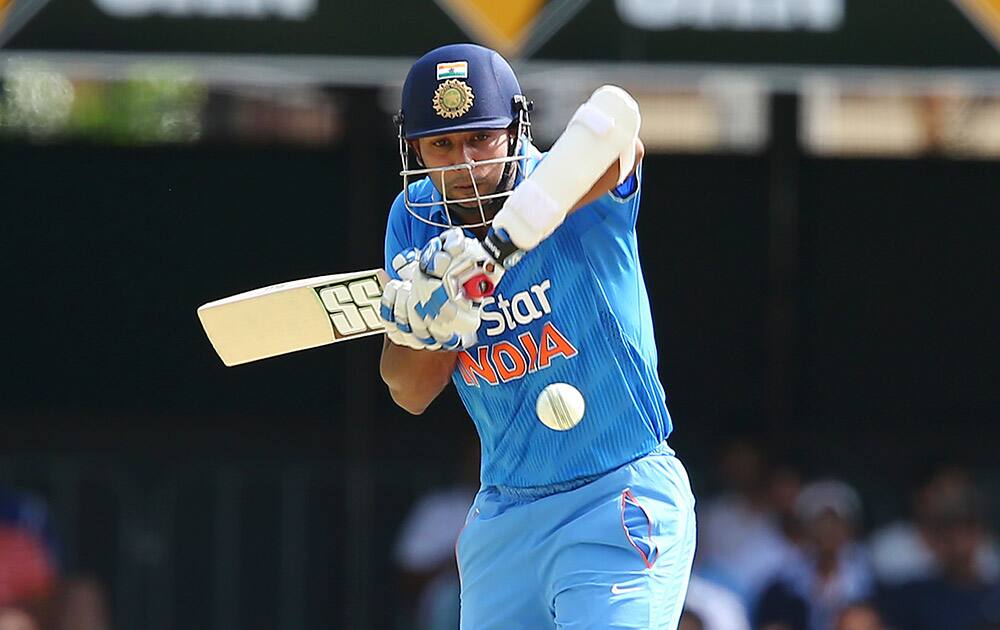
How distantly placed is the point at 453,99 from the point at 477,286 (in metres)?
0.39

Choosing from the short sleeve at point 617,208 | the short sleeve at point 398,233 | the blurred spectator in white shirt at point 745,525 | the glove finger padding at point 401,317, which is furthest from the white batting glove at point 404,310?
the blurred spectator in white shirt at point 745,525

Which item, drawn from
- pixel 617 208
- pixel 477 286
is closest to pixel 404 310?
pixel 477 286

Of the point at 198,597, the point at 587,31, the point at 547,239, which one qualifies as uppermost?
the point at 587,31

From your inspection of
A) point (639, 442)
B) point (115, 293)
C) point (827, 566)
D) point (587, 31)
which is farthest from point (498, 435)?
point (115, 293)

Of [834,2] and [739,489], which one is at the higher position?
[834,2]

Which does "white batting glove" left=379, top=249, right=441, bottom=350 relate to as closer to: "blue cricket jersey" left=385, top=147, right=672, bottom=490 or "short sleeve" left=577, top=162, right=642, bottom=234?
"blue cricket jersey" left=385, top=147, right=672, bottom=490

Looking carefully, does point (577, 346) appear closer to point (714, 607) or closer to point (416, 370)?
point (416, 370)

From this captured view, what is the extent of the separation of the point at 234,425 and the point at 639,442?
13.5 ft

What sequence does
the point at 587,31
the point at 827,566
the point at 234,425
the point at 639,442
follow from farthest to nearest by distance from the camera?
the point at 234,425, the point at 827,566, the point at 587,31, the point at 639,442

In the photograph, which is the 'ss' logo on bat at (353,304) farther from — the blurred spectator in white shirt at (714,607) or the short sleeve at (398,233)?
the blurred spectator in white shirt at (714,607)

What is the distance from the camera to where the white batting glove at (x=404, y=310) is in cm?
308

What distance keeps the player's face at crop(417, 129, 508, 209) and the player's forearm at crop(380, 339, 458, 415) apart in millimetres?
318

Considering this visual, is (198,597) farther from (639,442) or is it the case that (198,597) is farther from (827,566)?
(639,442)

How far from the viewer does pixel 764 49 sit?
523 centimetres
